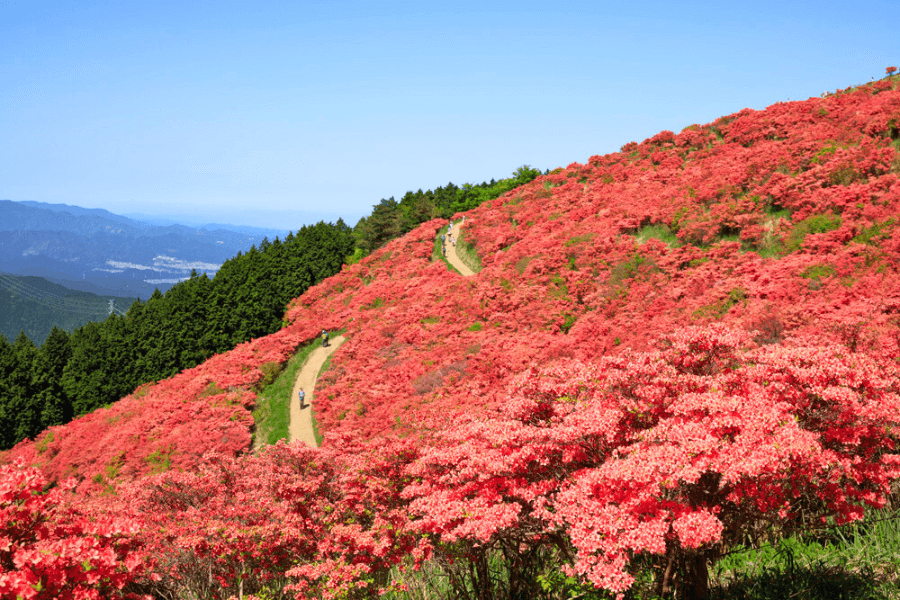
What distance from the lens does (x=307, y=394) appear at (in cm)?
3341

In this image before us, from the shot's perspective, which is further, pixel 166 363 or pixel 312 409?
pixel 166 363

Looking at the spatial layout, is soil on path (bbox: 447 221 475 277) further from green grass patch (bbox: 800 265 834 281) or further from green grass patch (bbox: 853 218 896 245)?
green grass patch (bbox: 853 218 896 245)

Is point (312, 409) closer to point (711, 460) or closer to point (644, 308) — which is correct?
point (644, 308)

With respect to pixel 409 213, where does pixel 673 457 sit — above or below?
below

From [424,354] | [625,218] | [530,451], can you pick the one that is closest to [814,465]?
[530,451]

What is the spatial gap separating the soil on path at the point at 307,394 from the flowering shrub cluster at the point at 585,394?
1079 millimetres

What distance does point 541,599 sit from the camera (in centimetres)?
837

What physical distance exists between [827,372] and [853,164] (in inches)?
947

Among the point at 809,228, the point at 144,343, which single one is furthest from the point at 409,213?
the point at 809,228

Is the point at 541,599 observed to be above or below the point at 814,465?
below

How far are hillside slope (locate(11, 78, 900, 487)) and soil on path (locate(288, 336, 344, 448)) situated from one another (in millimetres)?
1285

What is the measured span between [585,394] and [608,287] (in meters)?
19.6

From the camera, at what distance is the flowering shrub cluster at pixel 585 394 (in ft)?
22.0

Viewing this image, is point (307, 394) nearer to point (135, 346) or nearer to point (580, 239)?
point (580, 239)
